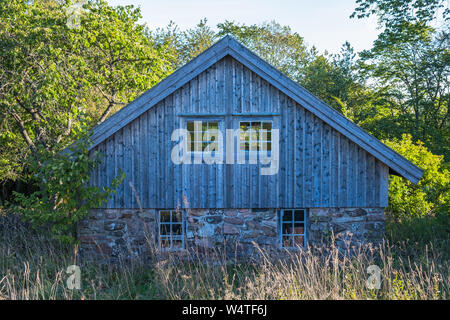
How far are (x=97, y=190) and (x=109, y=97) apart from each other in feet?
28.5

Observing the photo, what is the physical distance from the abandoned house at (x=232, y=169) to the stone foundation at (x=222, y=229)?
3 centimetres

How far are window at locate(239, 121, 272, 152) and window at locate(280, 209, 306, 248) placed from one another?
5.89 ft

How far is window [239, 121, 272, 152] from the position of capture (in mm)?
9211

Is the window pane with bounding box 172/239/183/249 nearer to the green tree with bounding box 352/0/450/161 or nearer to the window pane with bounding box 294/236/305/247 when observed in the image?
the window pane with bounding box 294/236/305/247

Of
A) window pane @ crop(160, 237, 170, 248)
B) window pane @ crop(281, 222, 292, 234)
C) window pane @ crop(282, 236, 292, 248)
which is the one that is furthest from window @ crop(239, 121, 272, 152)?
window pane @ crop(160, 237, 170, 248)

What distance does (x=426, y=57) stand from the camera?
20047mm

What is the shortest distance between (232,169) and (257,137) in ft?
3.42

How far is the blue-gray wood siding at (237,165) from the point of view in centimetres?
913

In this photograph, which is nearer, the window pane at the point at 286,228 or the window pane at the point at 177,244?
the window pane at the point at 177,244

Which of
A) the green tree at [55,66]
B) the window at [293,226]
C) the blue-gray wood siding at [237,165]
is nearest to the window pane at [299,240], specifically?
the window at [293,226]

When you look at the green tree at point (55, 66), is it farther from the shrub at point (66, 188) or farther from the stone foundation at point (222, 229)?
the stone foundation at point (222, 229)
